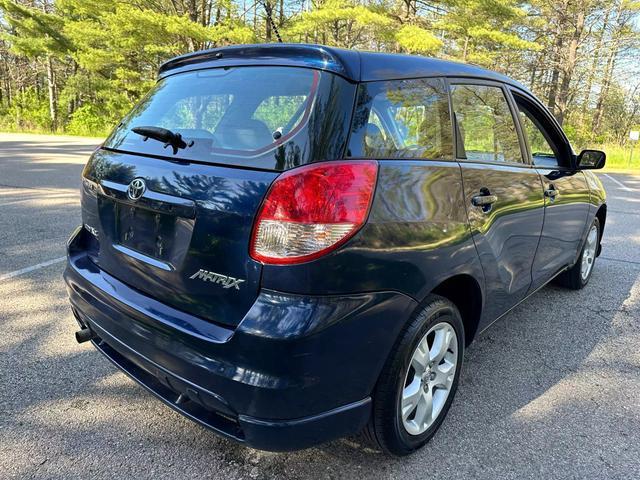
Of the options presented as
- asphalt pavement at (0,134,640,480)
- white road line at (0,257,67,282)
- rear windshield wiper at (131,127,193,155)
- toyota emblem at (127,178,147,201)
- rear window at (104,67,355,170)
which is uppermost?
rear window at (104,67,355,170)

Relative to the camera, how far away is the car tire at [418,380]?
1.86 meters

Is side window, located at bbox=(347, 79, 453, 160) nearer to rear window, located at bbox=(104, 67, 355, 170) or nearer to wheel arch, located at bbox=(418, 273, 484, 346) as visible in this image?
rear window, located at bbox=(104, 67, 355, 170)

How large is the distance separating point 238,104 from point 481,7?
23922mm

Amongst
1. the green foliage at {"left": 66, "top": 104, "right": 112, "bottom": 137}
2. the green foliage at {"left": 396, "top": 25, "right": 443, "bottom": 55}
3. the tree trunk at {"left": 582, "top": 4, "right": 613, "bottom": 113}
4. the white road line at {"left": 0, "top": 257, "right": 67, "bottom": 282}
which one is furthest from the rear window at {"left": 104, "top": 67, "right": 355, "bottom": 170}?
the tree trunk at {"left": 582, "top": 4, "right": 613, "bottom": 113}

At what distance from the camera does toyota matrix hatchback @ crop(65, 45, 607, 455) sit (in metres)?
1.58

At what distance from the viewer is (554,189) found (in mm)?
3102

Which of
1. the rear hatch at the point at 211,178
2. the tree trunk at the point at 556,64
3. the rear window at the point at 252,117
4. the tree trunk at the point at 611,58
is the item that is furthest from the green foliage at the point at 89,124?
the tree trunk at the point at 611,58

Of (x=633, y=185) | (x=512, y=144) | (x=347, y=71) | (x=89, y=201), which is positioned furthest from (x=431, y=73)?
(x=633, y=185)

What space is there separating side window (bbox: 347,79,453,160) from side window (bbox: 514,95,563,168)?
107 cm

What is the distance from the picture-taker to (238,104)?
200cm

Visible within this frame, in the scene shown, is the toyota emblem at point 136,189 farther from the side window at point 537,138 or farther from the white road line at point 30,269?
the white road line at point 30,269

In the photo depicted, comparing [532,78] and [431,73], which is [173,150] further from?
[532,78]

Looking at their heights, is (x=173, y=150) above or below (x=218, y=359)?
above

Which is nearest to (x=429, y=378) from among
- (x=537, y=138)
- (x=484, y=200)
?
(x=484, y=200)
